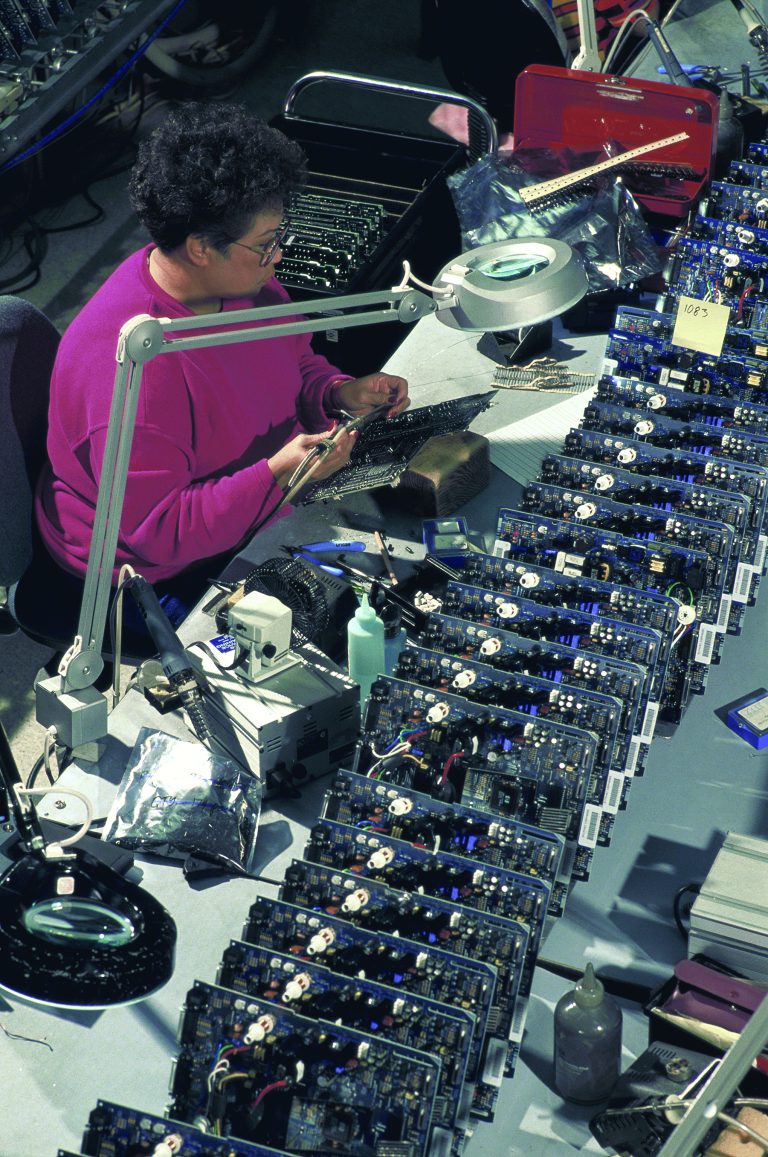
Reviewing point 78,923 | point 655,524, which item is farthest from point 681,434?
point 78,923

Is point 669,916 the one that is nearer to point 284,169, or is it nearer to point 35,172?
point 284,169

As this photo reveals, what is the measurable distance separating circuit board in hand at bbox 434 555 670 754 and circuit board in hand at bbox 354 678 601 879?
0.29 ft

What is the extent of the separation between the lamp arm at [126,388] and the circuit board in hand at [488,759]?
0.54 meters

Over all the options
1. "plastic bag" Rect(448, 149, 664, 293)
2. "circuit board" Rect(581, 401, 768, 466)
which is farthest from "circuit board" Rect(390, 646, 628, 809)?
"plastic bag" Rect(448, 149, 664, 293)

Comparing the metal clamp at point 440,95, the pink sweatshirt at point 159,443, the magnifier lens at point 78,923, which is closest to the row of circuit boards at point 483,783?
the magnifier lens at point 78,923

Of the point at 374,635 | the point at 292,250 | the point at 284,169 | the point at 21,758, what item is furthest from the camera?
the point at 292,250

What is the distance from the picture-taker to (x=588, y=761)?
228 centimetres

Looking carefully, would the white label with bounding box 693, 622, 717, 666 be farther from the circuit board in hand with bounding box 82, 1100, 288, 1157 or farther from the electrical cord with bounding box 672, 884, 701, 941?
the circuit board in hand with bounding box 82, 1100, 288, 1157

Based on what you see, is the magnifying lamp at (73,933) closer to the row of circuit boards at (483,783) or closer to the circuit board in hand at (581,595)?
the row of circuit boards at (483,783)

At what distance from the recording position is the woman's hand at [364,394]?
3.34 metres

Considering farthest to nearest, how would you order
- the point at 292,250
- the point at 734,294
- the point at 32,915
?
1. the point at 292,250
2. the point at 734,294
3. the point at 32,915

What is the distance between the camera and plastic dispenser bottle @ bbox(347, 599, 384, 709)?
262 centimetres

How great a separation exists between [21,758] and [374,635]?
1470 mm

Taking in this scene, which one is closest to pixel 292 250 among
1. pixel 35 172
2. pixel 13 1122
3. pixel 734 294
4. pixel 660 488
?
pixel 734 294
